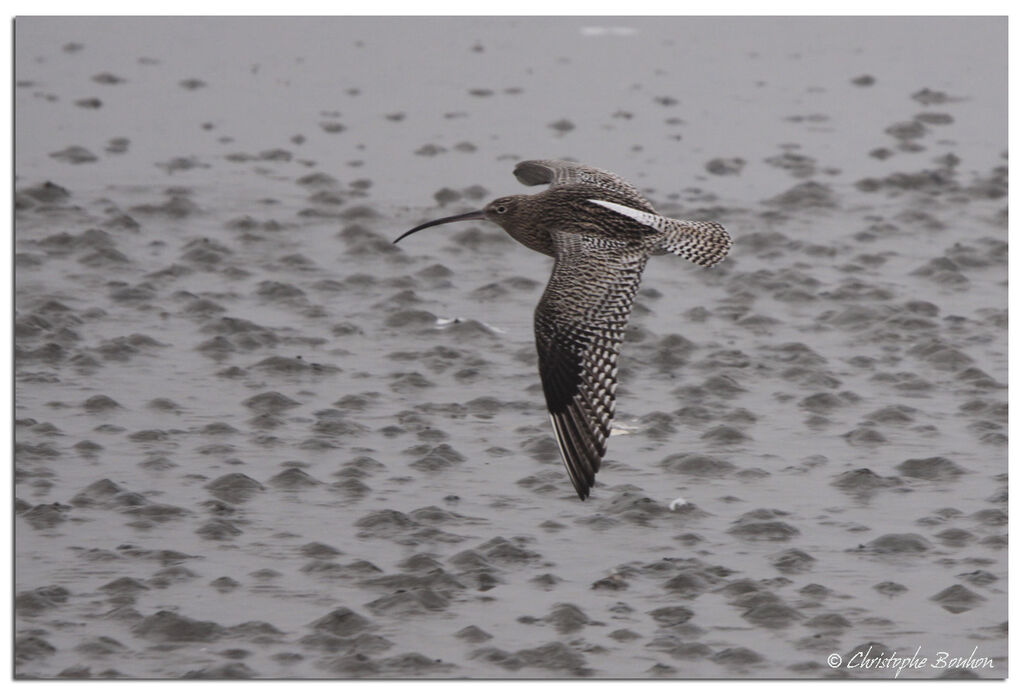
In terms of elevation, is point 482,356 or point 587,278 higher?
point 587,278

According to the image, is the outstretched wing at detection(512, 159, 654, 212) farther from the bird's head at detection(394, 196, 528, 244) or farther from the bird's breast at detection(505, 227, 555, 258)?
the bird's breast at detection(505, 227, 555, 258)

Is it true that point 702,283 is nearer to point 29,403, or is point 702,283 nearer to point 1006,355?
point 1006,355

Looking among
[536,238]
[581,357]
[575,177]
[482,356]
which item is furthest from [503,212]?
[581,357]

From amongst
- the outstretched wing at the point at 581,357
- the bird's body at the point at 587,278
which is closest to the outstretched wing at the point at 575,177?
the bird's body at the point at 587,278

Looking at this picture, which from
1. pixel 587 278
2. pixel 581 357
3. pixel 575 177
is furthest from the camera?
pixel 575 177

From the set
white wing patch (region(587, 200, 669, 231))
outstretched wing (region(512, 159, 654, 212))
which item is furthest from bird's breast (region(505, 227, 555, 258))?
outstretched wing (region(512, 159, 654, 212))

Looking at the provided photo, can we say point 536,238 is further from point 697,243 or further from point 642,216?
point 697,243

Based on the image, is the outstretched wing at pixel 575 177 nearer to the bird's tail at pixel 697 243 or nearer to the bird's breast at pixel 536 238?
the bird's breast at pixel 536 238
